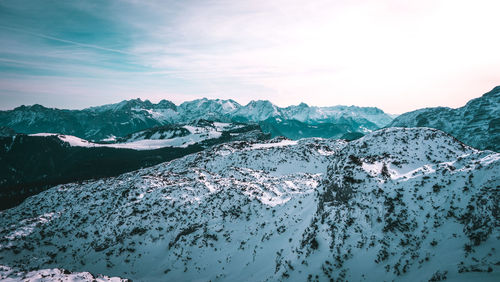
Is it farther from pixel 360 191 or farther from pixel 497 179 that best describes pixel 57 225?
pixel 497 179

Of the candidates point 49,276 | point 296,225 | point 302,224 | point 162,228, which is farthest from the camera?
point 162,228

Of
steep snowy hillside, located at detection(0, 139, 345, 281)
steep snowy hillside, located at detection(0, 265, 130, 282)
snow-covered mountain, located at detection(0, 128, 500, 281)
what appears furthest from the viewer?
steep snowy hillside, located at detection(0, 139, 345, 281)

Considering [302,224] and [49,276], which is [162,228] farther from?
[302,224]

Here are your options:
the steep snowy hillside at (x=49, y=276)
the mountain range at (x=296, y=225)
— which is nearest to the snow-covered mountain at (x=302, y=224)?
the mountain range at (x=296, y=225)

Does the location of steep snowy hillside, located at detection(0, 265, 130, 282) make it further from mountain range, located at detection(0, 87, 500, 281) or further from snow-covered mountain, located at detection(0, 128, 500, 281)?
snow-covered mountain, located at detection(0, 128, 500, 281)

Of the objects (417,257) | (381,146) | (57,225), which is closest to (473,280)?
(417,257)

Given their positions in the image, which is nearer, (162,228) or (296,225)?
(296,225)

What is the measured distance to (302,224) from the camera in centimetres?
2444

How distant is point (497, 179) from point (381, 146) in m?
12.5

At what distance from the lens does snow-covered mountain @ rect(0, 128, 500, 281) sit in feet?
54.2

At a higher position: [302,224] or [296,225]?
[302,224]

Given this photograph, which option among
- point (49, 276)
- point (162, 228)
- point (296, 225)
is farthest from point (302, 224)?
point (49, 276)

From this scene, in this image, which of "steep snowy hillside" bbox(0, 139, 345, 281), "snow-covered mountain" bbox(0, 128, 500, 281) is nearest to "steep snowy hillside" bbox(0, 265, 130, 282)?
"snow-covered mountain" bbox(0, 128, 500, 281)

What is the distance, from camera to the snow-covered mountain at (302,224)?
16.5 meters
